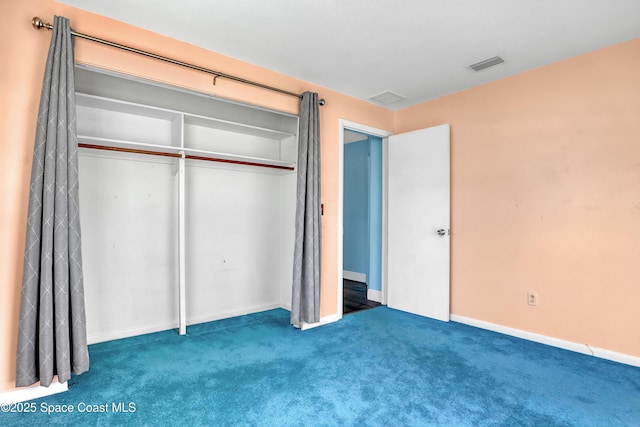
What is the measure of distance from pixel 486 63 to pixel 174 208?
10.4 ft

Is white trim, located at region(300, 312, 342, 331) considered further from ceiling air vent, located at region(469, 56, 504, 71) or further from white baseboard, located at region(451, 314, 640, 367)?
ceiling air vent, located at region(469, 56, 504, 71)

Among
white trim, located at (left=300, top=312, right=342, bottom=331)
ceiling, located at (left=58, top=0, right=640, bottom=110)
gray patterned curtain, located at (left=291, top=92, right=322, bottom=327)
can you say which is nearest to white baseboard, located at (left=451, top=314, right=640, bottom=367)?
white trim, located at (left=300, top=312, right=342, bottom=331)

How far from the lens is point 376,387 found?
7.09ft

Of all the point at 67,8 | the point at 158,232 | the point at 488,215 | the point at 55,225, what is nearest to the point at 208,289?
the point at 158,232

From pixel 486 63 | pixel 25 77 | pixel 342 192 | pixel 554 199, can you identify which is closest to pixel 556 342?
pixel 554 199

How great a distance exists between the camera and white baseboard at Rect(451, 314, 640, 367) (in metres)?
2.55

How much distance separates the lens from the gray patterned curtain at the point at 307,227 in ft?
10.5

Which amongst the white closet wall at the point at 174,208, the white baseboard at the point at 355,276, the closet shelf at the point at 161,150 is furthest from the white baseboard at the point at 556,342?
the closet shelf at the point at 161,150

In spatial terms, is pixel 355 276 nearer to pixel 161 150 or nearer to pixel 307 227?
pixel 307 227

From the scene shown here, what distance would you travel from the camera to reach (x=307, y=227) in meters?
3.21

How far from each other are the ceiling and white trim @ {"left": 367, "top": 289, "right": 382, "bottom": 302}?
2.66 m

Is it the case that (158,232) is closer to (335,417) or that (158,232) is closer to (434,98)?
(335,417)

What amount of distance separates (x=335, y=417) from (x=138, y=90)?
2970 millimetres

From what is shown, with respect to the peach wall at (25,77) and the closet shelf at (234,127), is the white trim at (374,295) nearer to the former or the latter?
the closet shelf at (234,127)
